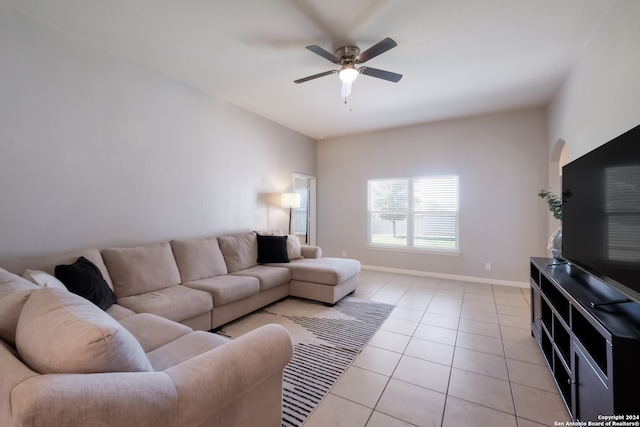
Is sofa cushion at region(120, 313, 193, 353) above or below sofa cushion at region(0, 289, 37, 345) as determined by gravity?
below

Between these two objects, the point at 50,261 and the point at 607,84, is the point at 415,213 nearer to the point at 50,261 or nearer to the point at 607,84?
the point at 607,84

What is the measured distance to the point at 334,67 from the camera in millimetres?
3086

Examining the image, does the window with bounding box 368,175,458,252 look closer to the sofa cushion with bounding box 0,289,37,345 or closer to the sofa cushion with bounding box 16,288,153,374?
the sofa cushion with bounding box 16,288,153,374

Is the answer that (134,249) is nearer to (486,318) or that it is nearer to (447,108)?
(486,318)

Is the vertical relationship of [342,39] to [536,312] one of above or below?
above

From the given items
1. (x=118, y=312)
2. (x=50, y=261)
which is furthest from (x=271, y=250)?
(x=50, y=261)

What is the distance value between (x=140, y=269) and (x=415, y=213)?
14.5ft

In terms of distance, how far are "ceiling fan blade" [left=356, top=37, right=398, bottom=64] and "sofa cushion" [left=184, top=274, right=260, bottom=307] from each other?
2503 mm

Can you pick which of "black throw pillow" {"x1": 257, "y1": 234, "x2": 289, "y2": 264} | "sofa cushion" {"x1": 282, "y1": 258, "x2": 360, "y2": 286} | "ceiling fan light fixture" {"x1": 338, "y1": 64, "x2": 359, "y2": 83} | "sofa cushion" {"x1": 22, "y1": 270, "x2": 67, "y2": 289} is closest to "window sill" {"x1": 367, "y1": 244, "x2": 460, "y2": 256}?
"sofa cushion" {"x1": 282, "y1": 258, "x2": 360, "y2": 286}

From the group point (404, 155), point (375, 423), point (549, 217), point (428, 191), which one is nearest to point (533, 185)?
point (549, 217)

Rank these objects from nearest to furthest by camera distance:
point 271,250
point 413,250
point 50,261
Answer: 1. point 50,261
2. point 271,250
3. point 413,250

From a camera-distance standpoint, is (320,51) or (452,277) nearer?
(320,51)

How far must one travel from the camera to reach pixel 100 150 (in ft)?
8.86

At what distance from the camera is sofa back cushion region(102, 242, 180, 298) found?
244cm
